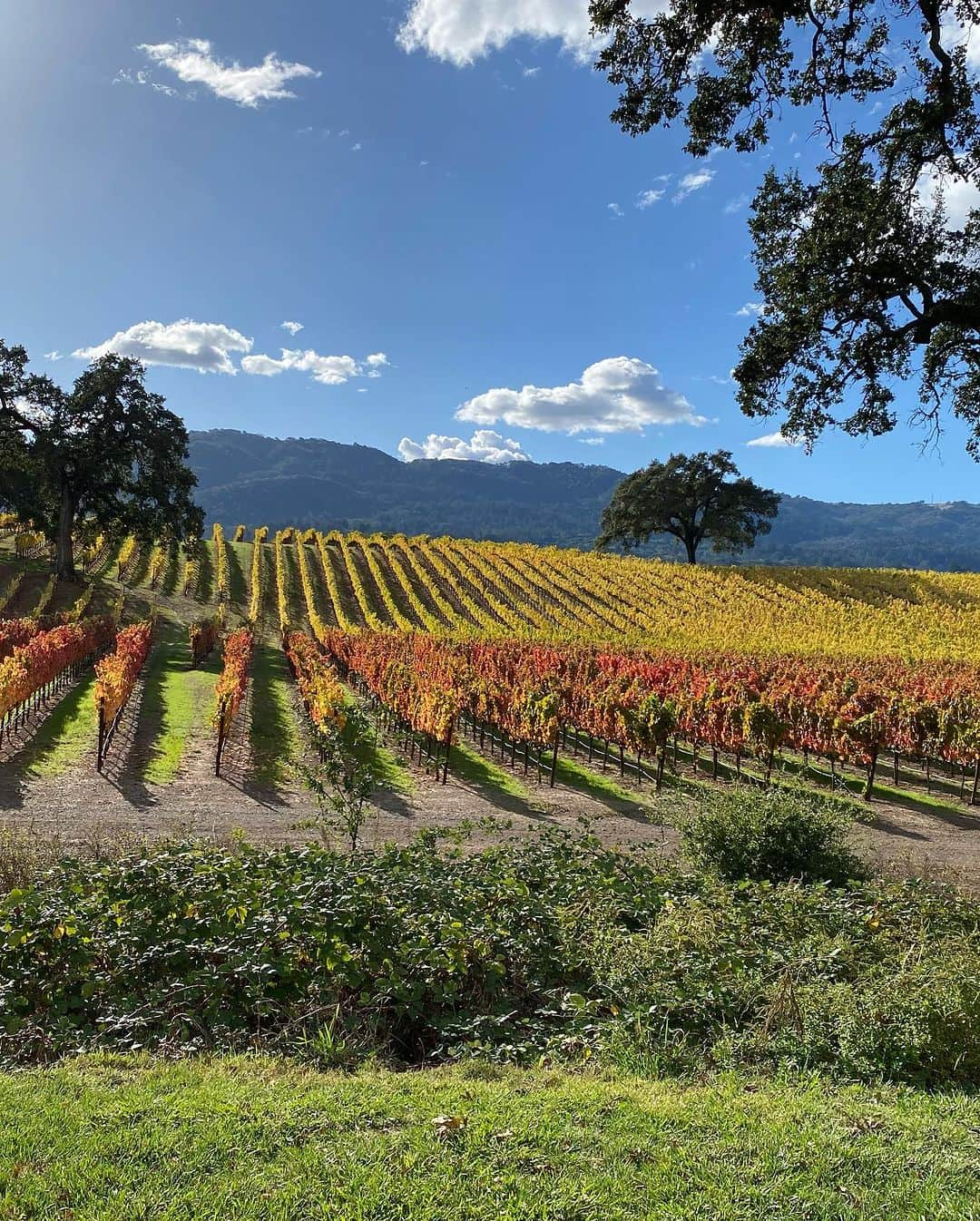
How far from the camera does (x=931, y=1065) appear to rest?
16.4 feet

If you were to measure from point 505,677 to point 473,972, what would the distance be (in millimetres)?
Answer: 17831

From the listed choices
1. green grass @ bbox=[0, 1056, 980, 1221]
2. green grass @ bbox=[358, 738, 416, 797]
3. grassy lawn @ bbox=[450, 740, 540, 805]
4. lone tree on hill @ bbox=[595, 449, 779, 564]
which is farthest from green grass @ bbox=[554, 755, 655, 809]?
lone tree on hill @ bbox=[595, 449, 779, 564]

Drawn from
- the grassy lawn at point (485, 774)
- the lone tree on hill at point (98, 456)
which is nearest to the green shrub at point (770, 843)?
the grassy lawn at point (485, 774)

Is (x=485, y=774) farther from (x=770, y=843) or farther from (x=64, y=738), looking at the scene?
(x=64, y=738)

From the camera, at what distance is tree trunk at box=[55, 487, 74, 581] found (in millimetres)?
39750

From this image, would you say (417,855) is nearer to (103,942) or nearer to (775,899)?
(103,942)

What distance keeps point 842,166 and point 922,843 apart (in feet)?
Answer: 38.1

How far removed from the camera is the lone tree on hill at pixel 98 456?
37.9m

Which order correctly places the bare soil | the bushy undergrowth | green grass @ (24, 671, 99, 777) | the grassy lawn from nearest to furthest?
1. the bushy undergrowth
2. the bare soil
3. green grass @ (24, 671, 99, 777)
4. the grassy lawn

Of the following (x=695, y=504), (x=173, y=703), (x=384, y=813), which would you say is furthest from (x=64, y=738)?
(x=695, y=504)

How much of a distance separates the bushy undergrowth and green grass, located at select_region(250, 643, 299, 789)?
8.99 m

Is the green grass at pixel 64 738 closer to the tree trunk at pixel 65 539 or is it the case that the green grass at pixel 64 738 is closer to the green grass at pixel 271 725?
the green grass at pixel 271 725

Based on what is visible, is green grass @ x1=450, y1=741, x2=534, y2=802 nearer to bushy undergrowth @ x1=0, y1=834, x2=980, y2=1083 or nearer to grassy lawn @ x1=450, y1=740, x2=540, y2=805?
grassy lawn @ x1=450, y1=740, x2=540, y2=805

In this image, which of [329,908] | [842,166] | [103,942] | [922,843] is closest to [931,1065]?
→ [329,908]
